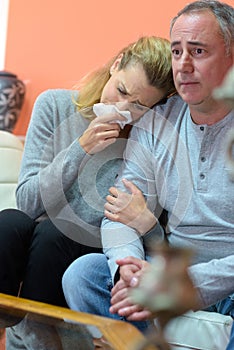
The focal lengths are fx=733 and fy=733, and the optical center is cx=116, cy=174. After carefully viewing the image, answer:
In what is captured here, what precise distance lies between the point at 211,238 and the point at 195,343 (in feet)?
0.81

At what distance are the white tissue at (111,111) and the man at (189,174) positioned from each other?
71 mm

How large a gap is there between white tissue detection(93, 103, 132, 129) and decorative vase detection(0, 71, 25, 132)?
4.83 ft

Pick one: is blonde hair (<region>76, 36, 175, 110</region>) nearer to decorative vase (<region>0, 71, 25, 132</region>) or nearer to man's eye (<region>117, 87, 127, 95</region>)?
man's eye (<region>117, 87, 127, 95</region>)

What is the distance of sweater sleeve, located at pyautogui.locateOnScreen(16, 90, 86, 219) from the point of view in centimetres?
180

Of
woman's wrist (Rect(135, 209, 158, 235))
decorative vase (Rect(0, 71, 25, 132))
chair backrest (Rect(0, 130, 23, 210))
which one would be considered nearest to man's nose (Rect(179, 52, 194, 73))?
woman's wrist (Rect(135, 209, 158, 235))

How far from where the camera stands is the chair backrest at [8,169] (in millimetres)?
2273

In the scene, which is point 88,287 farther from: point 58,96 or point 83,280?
point 58,96

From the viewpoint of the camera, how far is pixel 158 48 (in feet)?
5.99

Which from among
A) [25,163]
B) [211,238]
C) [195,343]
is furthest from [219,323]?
[25,163]

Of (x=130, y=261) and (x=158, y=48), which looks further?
(x=158, y=48)

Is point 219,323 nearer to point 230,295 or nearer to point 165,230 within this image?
point 230,295

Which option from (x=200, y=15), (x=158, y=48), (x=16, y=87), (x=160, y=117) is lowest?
(x=16, y=87)

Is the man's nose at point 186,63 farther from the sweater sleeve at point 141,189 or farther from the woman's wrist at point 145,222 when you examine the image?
Result: the woman's wrist at point 145,222

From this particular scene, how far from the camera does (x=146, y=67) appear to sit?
5.88 ft
